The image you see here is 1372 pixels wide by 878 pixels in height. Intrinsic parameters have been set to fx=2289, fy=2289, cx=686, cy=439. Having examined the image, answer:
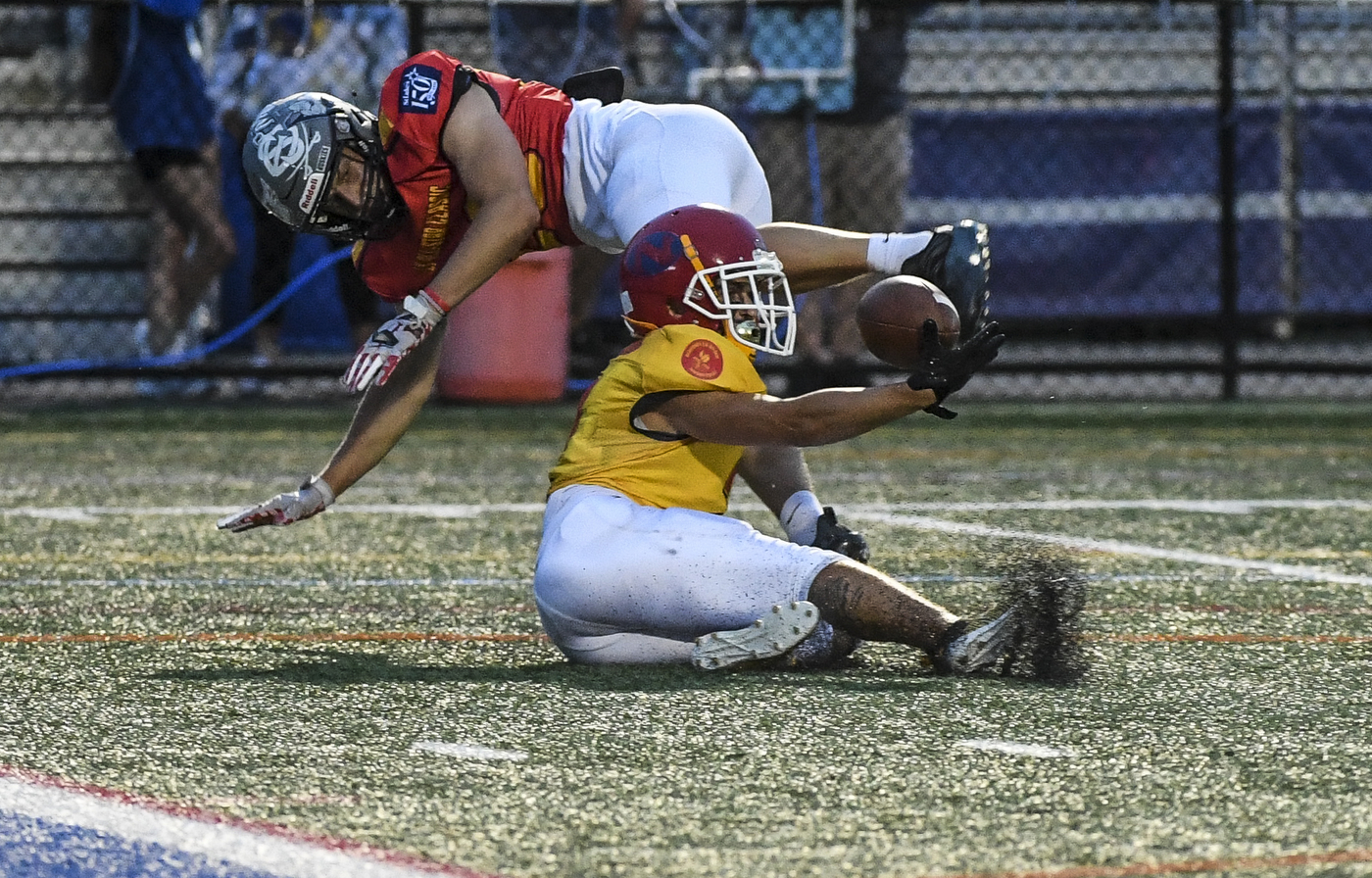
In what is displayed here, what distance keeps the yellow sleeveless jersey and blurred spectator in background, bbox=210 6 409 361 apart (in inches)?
234

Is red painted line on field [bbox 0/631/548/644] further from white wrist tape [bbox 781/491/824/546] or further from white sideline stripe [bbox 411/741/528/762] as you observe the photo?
white sideline stripe [bbox 411/741/528/762]

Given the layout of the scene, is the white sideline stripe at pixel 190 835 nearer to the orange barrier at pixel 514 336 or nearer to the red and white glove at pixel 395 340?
the red and white glove at pixel 395 340

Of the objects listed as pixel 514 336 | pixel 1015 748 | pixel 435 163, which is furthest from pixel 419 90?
pixel 514 336

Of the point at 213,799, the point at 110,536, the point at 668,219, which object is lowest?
the point at 110,536

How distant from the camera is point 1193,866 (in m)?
2.49

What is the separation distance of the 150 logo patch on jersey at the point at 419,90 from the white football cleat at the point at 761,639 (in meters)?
1.36

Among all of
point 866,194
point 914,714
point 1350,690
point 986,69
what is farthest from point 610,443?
point 986,69

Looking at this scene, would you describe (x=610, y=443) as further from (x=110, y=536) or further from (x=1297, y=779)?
(x=110, y=536)

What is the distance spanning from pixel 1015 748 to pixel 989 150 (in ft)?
30.8

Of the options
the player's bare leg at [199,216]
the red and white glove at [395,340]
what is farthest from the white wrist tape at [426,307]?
the player's bare leg at [199,216]

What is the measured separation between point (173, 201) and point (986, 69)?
16.1 feet

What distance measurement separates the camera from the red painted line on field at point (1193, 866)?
2.46 metres

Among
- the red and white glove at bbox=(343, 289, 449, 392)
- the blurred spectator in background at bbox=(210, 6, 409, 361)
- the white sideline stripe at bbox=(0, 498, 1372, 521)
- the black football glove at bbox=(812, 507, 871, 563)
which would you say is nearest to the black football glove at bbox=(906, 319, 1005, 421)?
the black football glove at bbox=(812, 507, 871, 563)

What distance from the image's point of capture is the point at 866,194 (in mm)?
9812
